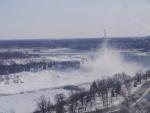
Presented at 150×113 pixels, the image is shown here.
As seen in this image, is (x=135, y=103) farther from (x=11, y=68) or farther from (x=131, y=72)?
(x=11, y=68)

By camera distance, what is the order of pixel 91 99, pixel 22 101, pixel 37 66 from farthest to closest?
pixel 37 66
pixel 22 101
pixel 91 99

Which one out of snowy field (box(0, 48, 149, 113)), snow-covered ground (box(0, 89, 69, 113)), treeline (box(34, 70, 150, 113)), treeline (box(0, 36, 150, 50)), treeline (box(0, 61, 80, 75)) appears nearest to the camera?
treeline (box(34, 70, 150, 113))

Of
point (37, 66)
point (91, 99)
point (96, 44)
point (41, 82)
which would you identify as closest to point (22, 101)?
point (91, 99)

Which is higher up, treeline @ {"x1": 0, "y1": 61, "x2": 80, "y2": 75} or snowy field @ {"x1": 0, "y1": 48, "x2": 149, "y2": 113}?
treeline @ {"x1": 0, "y1": 61, "x2": 80, "y2": 75}

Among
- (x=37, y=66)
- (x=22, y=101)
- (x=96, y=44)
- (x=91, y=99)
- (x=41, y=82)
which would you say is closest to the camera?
(x=91, y=99)

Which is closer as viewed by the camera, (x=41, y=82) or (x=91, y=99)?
(x=91, y=99)

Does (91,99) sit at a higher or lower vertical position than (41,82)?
higher

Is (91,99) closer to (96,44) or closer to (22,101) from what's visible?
(22,101)

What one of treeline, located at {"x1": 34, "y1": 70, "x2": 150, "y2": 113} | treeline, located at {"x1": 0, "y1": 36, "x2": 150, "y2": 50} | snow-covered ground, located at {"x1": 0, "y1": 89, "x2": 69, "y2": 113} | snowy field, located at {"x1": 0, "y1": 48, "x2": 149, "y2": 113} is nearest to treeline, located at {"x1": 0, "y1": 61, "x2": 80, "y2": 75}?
snowy field, located at {"x1": 0, "y1": 48, "x2": 149, "y2": 113}

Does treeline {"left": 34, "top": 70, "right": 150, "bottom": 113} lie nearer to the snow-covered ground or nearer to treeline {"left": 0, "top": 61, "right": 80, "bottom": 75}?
the snow-covered ground

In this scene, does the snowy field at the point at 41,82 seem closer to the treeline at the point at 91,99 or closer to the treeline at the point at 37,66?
the treeline at the point at 91,99
